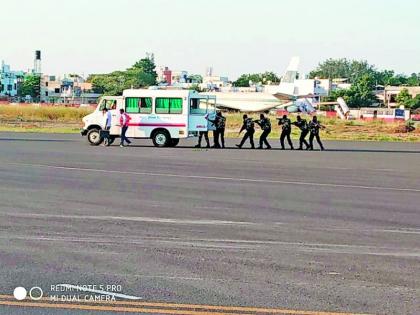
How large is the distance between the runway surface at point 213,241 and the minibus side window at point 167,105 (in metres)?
14.3

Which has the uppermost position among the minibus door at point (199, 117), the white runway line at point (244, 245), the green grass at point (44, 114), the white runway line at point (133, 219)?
the minibus door at point (199, 117)

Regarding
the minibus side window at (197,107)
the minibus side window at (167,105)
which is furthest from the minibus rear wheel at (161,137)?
the minibus side window at (197,107)

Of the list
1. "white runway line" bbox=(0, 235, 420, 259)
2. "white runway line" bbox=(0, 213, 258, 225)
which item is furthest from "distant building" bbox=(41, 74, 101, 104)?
"white runway line" bbox=(0, 235, 420, 259)

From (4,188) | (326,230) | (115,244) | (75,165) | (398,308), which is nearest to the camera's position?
(398,308)

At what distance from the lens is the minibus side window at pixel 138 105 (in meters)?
34.6

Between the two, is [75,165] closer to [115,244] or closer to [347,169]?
[347,169]

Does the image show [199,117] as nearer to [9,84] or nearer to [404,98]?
[404,98]

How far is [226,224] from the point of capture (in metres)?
11.6

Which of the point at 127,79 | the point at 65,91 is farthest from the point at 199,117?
the point at 65,91

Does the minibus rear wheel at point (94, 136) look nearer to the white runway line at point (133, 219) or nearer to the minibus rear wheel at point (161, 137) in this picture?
the minibus rear wheel at point (161, 137)

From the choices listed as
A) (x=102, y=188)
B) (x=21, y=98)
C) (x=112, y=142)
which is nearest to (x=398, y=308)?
(x=102, y=188)

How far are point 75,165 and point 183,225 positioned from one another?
11923 millimetres

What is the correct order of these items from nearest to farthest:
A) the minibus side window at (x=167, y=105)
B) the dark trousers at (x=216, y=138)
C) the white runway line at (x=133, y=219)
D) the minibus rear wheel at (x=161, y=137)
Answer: the white runway line at (x=133, y=219) < the minibus side window at (x=167, y=105) < the minibus rear wheel at (x=161, y=137) < the dark trousers at (x=216, y=138)

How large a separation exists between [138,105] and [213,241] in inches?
991
